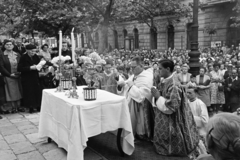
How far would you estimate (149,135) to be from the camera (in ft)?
17.5

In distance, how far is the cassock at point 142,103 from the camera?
5.15 metres

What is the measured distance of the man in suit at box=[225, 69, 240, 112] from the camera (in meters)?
7.55

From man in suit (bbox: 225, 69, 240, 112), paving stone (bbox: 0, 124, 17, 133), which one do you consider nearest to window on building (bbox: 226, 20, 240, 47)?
man in suit (bbox: 225, 69, 240, 112)

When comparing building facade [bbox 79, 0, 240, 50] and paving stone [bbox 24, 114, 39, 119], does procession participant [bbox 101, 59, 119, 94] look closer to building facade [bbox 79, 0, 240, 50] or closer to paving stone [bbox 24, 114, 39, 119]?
paving stone [bbox 24, 114, 39, 119]

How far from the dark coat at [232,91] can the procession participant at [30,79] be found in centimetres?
562

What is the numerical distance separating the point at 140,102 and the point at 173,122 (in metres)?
0.92

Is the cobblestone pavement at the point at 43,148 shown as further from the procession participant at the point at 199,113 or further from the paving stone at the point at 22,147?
the procession participant at the point at 199,113

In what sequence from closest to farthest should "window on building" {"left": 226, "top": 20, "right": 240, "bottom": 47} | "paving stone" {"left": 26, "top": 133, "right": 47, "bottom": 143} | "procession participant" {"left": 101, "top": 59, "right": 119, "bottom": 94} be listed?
"paving stone" {"left": 26, "top": 133, "right": 47, "bottom": 143} → "procession participant" {"left": 101, "top": 59, "right": 119, "bottom": 94} → "window on building" {"left": 226, "top": 20, "right": 240, "bottom": 47}

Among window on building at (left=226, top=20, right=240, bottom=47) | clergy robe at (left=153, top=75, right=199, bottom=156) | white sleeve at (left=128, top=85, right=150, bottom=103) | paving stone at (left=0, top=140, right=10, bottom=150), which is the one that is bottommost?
paving stone at (left=0, top=140, right=10, bottom=150)

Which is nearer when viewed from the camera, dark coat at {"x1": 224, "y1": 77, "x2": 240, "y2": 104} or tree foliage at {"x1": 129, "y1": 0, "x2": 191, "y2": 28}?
dark coat at {"x1": 224, "y1": 77, "x2": 240, "y2": 104}

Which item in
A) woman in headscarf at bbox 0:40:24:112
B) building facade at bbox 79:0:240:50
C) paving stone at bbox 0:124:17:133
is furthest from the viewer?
building facade at bbox 79:0:240:50

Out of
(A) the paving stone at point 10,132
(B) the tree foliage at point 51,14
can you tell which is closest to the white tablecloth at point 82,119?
(A) the paving stone at point 10,132

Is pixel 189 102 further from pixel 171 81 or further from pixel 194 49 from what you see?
pixel 194 49

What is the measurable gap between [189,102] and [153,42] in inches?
1004
